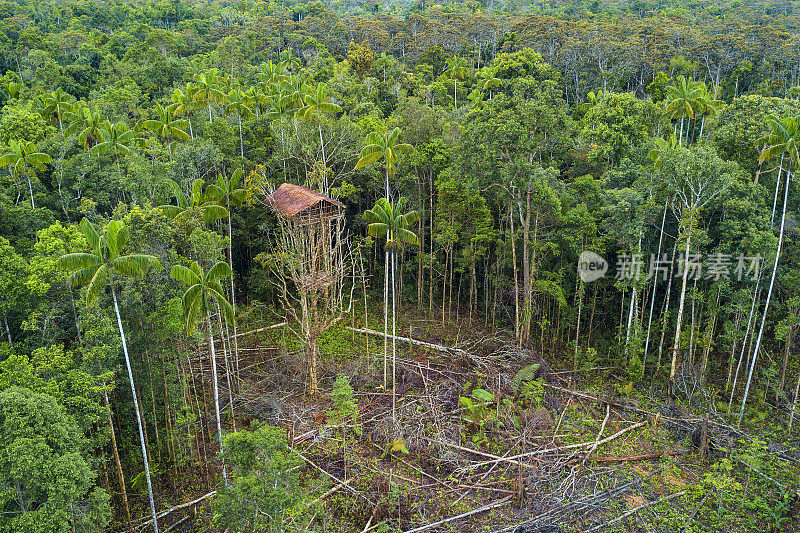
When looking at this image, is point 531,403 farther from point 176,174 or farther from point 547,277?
point 176,174

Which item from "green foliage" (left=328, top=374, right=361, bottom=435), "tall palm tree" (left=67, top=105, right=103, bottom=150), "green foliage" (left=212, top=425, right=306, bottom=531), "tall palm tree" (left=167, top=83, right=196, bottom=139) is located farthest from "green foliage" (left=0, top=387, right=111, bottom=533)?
"tall palm tree" (left=167, top=83, right=196, bottom=139)

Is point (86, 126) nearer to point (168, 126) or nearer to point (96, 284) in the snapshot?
point (168, 126)

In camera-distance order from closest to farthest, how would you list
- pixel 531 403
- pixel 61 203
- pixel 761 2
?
pixel 531 403
pixel 61 203
pixel 761 2

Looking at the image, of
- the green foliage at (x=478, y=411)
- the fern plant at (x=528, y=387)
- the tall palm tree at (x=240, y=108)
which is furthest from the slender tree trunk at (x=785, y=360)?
the tall palm tree at (x=240, y=108)

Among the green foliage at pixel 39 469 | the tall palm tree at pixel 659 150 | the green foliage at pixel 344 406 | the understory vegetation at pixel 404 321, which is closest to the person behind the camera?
the green foliage at pixel 39 469

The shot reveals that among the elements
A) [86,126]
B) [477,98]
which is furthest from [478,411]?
[86,126]

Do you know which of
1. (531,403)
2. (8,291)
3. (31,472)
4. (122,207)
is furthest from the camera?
(531,403)

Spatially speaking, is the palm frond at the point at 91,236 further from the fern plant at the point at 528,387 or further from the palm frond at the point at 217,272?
the fern plant at the point at 528,387

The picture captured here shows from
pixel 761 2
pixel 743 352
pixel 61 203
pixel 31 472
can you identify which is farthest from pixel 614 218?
pixel 761 2
